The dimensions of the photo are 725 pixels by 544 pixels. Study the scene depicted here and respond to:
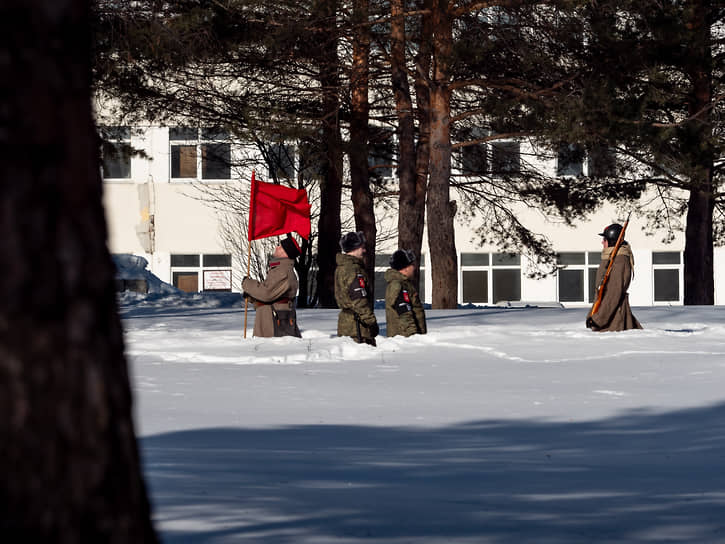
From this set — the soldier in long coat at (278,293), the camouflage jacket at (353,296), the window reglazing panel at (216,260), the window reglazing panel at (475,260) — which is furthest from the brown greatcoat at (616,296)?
the window reglazing panel at (216,260)

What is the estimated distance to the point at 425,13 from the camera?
19844 millimetres

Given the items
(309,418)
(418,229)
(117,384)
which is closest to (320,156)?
(418,229)

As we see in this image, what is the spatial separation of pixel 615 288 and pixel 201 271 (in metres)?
23.3

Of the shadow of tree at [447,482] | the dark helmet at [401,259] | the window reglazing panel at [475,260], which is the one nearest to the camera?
the shadow of tree at [447,482]

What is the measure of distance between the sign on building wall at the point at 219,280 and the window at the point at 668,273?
1291 cm

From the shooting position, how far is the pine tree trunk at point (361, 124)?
19.6 m

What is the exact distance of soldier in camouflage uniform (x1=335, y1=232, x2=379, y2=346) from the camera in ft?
40.7

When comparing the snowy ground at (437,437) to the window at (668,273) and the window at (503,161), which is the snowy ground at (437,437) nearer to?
the window at (503,161)

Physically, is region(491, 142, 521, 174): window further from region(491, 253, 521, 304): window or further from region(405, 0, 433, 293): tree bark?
region(491, 253, 521, 304): window

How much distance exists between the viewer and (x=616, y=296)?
1450 centimetres

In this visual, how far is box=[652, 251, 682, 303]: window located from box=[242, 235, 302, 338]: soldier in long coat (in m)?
25.3

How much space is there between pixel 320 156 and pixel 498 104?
3843mm

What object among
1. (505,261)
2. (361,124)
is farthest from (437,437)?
(505,261)

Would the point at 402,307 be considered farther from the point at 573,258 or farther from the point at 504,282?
the point at 573,258
